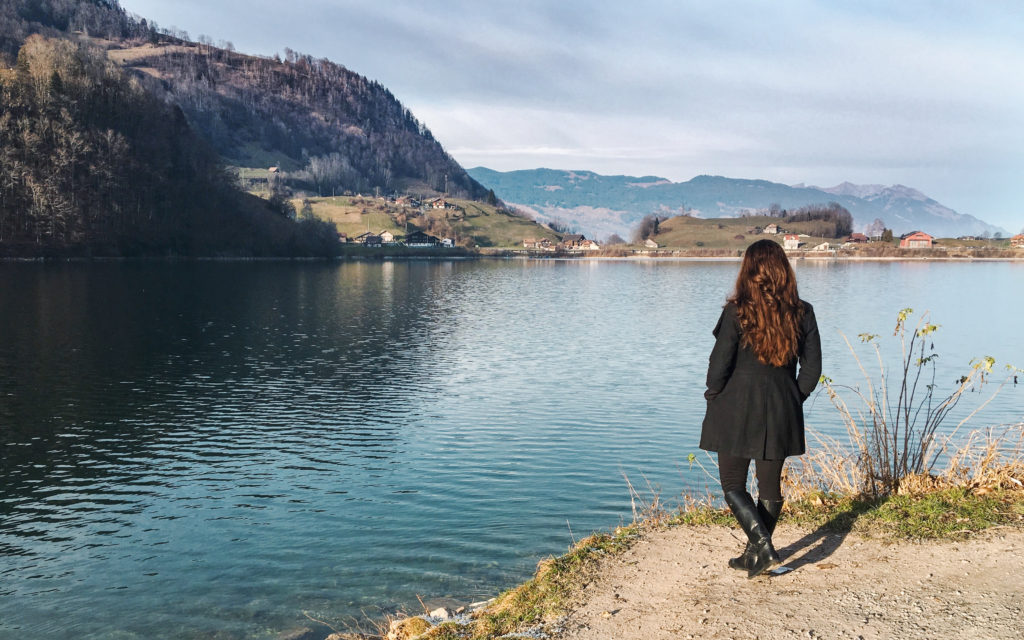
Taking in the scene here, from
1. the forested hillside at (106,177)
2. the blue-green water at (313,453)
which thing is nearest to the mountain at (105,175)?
the forested hillside at (106,177)

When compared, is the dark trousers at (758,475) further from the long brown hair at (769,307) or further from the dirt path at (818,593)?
the long brown hair at (769,307)

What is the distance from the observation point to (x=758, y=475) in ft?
28.1

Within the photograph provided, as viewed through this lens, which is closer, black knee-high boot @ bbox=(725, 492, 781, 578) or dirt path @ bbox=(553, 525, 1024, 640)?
dirt path @ bbox=(553, 525, 1024, 640)

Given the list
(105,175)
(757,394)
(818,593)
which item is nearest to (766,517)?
(818,593)

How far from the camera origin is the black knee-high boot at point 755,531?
334 inches

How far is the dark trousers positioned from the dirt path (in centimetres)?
98

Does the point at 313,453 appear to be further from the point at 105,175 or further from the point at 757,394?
the point at 105,175

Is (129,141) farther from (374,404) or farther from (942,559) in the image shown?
(942,559)

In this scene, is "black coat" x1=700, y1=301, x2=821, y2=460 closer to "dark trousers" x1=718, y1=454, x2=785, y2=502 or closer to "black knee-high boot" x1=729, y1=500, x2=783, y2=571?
"dark trousers" x1=718, y1=454, x2=785, y2=502

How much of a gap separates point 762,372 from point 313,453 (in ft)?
57.3

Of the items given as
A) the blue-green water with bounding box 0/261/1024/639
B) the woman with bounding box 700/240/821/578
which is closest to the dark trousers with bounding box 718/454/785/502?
the woman with bounding box 700/240/821/578

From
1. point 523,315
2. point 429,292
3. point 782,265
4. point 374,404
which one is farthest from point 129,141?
point 782,265

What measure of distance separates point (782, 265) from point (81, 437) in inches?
939

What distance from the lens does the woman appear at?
807 centimetres
